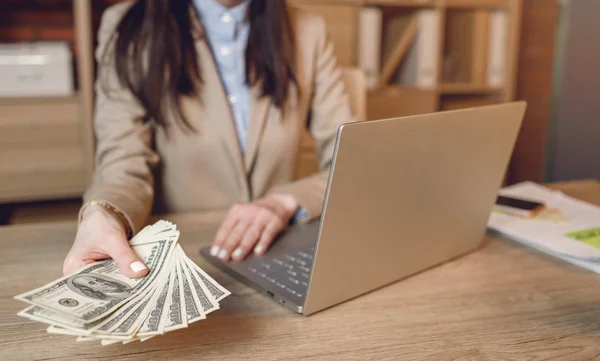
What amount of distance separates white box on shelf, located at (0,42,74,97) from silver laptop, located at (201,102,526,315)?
1762mm

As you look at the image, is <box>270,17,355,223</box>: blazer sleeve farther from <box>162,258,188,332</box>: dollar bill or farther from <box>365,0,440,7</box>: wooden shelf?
<box>365,0,440,7</box>: wooden shelf

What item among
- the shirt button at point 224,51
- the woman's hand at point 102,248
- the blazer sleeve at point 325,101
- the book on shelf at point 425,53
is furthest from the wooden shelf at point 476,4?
the woman's hand at point 102,248

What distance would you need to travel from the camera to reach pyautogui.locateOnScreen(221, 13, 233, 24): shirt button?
1.42 m

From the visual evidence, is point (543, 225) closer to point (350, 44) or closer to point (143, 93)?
point (143, 93)

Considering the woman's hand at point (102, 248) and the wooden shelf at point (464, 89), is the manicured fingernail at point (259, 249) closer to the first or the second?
the woman's hand at point (102, 248)

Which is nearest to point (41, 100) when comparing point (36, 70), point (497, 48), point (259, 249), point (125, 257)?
point (36, 70)

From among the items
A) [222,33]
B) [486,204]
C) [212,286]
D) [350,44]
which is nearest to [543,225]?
[486,204]

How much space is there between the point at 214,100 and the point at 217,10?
0.22 m

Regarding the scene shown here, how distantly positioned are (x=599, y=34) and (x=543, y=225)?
2502mm

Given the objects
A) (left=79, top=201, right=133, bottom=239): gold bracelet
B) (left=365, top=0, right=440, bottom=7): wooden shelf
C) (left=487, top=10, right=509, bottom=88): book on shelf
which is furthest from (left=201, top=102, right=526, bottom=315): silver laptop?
(left=487, top=10, right=509, bottom=88): book on shelf

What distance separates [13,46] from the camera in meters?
2.43

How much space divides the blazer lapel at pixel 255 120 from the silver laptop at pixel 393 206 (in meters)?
0.48

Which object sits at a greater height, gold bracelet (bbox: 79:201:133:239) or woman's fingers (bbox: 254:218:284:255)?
gold bracelet (bbox: 79:201:133:239)

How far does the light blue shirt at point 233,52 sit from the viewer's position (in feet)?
4.69
